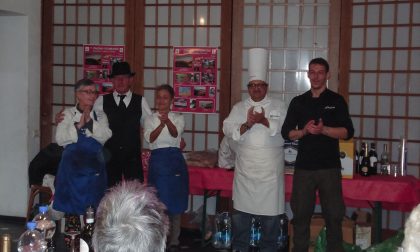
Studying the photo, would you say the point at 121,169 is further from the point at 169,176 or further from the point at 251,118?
the point at 251,118

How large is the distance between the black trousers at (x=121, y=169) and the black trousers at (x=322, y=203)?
1.30 m

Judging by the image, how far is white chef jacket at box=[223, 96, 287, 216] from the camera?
4.50 m

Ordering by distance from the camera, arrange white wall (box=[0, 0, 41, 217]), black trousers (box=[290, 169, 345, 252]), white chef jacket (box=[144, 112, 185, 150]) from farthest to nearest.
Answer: white wall (box=[0, 0, 41, 217])
white chef jacket (box=[144, 112, 185, 150])
black trousers (box=[290, 169, 345, 252])

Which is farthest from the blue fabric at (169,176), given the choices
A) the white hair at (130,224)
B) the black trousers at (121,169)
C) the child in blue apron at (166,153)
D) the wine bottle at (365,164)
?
the white hair at (130,224)

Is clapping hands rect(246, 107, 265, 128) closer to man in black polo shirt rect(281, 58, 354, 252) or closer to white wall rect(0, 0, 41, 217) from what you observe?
man in black polo shirt rect(281, 58, 354, 252)

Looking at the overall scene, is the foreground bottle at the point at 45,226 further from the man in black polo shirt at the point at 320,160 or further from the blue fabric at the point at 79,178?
the man in black polo shirt at the point at 320,160

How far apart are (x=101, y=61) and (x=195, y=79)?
1064mm

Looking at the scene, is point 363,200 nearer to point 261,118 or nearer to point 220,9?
point 261,118

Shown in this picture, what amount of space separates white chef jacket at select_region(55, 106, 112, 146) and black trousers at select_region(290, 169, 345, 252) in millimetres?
1445

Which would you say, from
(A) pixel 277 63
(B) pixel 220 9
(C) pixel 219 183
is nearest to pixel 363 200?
(C) pixel 219 183

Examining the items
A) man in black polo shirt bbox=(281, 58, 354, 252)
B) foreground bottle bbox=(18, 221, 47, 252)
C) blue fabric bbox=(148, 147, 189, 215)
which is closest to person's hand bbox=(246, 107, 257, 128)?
man in black polo shirt bbox=(281, 58, 354, 252)

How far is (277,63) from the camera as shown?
5.57m

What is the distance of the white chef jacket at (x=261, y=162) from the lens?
450cm

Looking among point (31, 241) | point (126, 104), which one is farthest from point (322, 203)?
point (31, 241)
